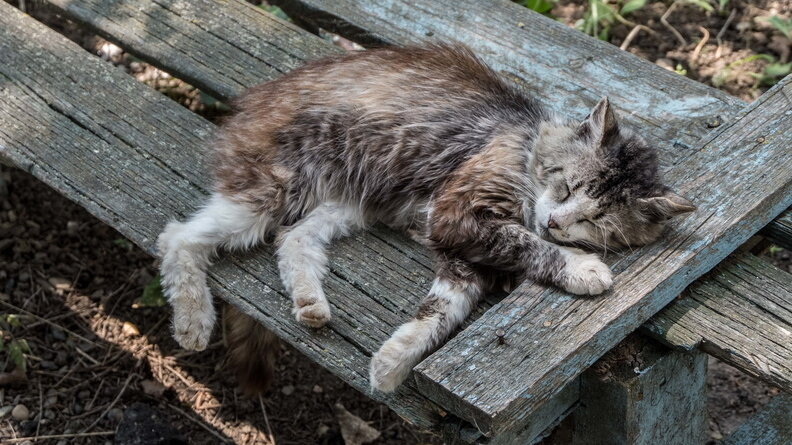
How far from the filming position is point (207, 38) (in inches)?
162

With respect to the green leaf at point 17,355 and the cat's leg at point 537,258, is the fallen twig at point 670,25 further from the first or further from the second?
the green leaf at point 17,355

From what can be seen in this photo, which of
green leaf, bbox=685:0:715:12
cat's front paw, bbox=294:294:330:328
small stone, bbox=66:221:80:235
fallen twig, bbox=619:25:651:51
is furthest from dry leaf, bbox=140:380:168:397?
green leaf, bbox=685:0:715:12

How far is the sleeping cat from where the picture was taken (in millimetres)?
2822

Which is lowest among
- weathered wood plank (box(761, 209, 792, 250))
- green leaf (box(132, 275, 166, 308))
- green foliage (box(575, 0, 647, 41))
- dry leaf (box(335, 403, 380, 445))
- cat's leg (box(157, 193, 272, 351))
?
dry leaf (box(335, 403, 380, 445))

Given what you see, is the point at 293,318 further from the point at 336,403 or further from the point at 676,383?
the point at 336,403

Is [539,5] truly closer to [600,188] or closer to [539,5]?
[539,5]

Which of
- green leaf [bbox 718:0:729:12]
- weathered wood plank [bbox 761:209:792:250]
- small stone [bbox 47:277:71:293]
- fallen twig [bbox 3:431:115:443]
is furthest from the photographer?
green leaf [bbox 718:0:729:12]

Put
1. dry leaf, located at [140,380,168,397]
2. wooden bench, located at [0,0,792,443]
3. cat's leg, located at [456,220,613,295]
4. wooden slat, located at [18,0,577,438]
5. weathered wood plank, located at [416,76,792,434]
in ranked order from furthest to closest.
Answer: dry leaf, located at [140,380,168,397]
wooden slat, located at [18,0,577,438]
cat's leg, located at [456,220,613,295]
wooden bench, located at [0,0,792,443]
weathered wood plank, located at [416,76,792,434]

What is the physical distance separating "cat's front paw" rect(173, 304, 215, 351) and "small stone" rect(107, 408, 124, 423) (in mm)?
1210

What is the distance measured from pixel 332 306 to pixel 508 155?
2.92 ft

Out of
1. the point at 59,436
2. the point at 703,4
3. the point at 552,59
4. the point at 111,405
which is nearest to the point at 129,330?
the point at 111,405

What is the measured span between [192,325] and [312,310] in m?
0.58

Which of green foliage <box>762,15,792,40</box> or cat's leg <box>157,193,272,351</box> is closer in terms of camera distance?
cat's leg <box>157,193,272,351</box>

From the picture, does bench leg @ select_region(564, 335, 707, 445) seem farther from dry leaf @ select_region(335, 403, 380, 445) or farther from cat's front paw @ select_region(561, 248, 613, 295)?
dry leaf @ select_region(335, 403, 380, 445)
